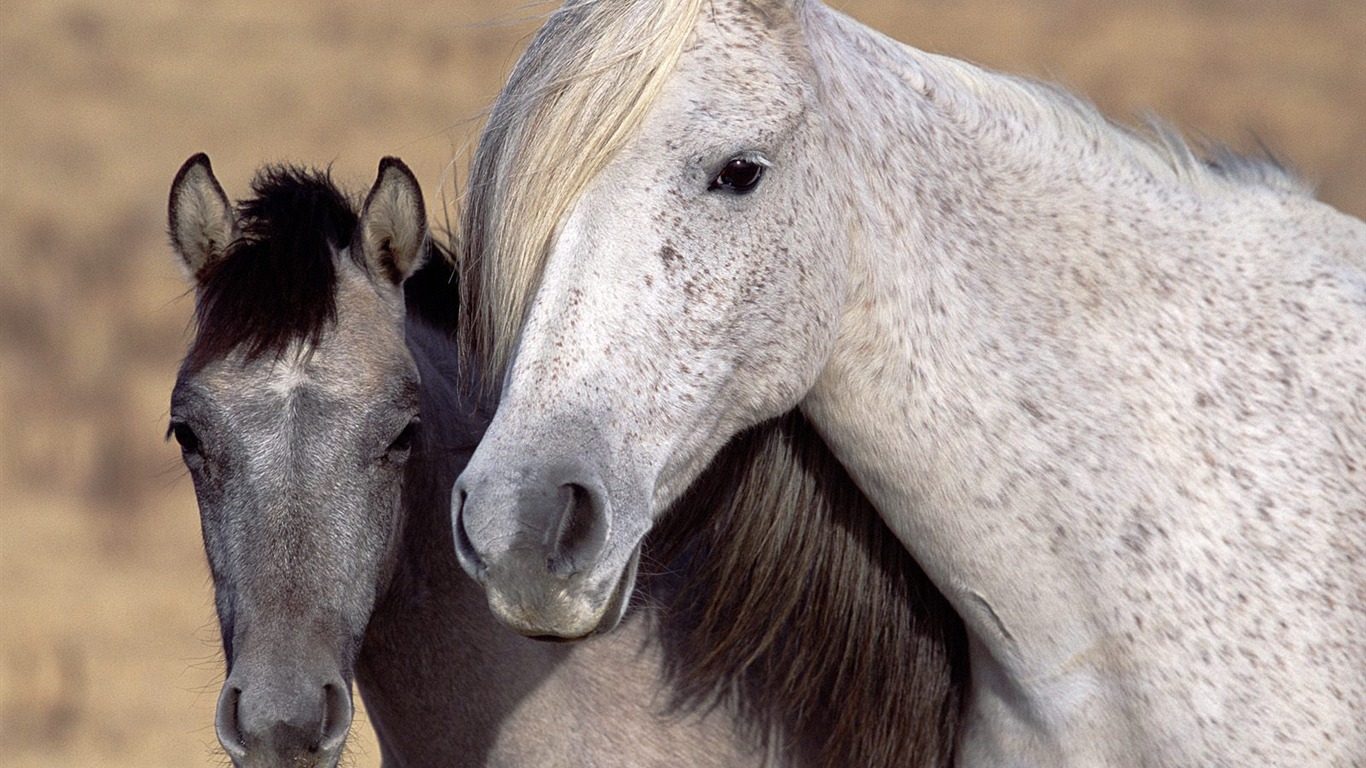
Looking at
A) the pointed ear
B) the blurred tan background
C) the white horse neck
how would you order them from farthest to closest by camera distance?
the blurred tan background, the pointed ear, the white horse neck

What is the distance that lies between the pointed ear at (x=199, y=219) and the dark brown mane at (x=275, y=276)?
0.04 meters

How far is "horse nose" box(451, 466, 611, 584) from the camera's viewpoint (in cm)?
210

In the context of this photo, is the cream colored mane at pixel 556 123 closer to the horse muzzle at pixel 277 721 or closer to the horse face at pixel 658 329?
the horse face at pixel 658 329

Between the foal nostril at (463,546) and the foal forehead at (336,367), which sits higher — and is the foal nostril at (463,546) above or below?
above

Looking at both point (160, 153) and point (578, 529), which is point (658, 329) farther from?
point (160, 153)

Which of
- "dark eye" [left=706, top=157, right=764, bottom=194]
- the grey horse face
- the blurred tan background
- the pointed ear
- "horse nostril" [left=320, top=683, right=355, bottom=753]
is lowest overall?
the blurred tan background

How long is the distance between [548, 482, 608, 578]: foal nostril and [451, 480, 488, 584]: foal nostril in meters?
→ 0.12

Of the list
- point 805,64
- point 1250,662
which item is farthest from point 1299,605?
point 805,64

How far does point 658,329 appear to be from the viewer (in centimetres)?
226

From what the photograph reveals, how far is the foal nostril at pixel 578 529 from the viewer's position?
2.12 metres

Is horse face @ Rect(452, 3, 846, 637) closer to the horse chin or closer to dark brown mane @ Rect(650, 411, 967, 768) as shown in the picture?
the horse chin

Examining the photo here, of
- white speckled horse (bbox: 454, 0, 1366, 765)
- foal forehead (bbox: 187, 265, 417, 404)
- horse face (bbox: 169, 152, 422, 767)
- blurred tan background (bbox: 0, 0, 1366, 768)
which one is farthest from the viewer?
blurred tan background (bbox: 0, 0, 1366, 768)

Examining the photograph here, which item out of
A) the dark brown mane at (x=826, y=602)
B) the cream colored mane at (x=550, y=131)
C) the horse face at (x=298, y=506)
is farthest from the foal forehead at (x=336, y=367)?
the dark brown mane at (x=826, y=602)

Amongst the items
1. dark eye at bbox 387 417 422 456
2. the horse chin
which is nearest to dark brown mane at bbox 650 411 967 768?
dark eye at bbox 387 417 422 456
